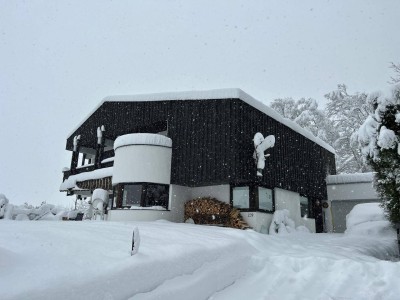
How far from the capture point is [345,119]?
3288 cm

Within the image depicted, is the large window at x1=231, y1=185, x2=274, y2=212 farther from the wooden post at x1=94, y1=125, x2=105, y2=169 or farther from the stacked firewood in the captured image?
the wooden post at x1=94, y1=125, x2=105, y2=169

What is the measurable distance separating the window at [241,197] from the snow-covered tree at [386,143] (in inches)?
245

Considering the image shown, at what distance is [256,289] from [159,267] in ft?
6.35

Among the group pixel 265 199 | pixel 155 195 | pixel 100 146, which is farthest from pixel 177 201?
pixel 100 146

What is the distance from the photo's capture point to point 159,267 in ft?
13.2

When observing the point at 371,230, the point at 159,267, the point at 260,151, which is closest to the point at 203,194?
the point at 260,151

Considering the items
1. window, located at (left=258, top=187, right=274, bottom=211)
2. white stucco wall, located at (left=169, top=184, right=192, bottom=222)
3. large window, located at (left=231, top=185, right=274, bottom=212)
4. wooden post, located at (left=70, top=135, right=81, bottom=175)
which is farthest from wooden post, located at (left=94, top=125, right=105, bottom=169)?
window, located at (left=258, top=187, right=274, bottom=211)

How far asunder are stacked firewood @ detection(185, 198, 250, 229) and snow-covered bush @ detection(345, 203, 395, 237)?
15.8 ft

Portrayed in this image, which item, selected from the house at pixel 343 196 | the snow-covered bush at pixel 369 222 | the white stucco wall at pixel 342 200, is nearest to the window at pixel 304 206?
Answer: the house at pixel 343 196

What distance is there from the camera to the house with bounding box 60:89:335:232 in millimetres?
14305

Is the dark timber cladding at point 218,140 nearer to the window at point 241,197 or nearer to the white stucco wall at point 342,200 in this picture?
the window at point 241,197

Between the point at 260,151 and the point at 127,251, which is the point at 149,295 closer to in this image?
the point at 127,251

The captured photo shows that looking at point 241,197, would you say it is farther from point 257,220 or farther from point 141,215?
point 141,215

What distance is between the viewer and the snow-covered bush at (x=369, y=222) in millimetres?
12203
